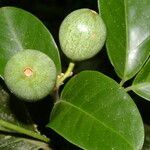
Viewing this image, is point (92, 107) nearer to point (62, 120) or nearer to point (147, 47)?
point (62, 120)

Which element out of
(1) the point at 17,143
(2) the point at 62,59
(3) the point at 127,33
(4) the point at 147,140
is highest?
(3) the point at 127,33

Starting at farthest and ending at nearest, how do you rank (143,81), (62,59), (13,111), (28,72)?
(62,59), (13,111), (143,81), (28,72)

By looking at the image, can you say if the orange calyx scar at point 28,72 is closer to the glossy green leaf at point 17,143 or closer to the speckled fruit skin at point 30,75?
the speckled fruit skin at point 30,75

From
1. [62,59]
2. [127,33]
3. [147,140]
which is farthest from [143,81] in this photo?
[62,59]

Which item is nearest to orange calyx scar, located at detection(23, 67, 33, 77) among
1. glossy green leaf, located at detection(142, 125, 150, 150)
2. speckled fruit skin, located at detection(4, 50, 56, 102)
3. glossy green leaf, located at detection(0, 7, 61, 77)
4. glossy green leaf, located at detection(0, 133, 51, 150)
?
speckled fruit skin, located at detection(4, 50, 56, 102)

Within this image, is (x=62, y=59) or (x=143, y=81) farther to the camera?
(x=62, y=59)

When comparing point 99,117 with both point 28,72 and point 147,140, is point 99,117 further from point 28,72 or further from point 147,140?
point 147,140

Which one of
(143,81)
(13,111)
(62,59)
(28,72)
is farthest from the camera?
(62,59)
